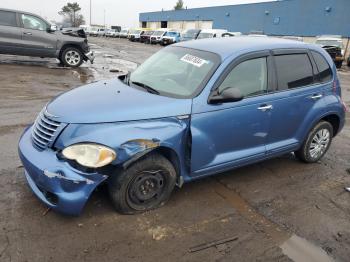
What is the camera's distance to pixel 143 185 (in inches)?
143

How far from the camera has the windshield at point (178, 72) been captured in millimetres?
3962

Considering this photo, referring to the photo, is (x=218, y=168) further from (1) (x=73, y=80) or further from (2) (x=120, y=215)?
(1) (x=73, y=80)

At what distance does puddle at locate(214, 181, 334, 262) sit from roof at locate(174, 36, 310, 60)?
1661 millimetres

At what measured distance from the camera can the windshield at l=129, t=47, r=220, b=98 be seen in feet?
13.0

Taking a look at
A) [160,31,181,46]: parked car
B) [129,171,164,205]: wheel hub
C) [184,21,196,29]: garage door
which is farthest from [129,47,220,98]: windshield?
[184,21,196,29]: garage door

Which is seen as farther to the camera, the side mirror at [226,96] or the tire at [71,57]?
the tire at [71,57]

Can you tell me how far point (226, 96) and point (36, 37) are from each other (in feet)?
36.9

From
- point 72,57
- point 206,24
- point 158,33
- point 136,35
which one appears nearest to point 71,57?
point 72,57

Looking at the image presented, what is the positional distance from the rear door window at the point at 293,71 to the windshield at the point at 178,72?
950 millimetres

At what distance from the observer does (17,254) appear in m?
2.96

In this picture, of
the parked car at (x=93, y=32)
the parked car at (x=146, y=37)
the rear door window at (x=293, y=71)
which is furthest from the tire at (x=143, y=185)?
the parked car at (x=93, y=32)

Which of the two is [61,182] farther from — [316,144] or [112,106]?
[316,144]

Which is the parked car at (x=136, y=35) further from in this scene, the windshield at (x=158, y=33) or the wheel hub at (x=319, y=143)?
the wheel hub at (x=319, y=143)

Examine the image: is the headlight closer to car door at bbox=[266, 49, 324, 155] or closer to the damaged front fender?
the damaged front fender
